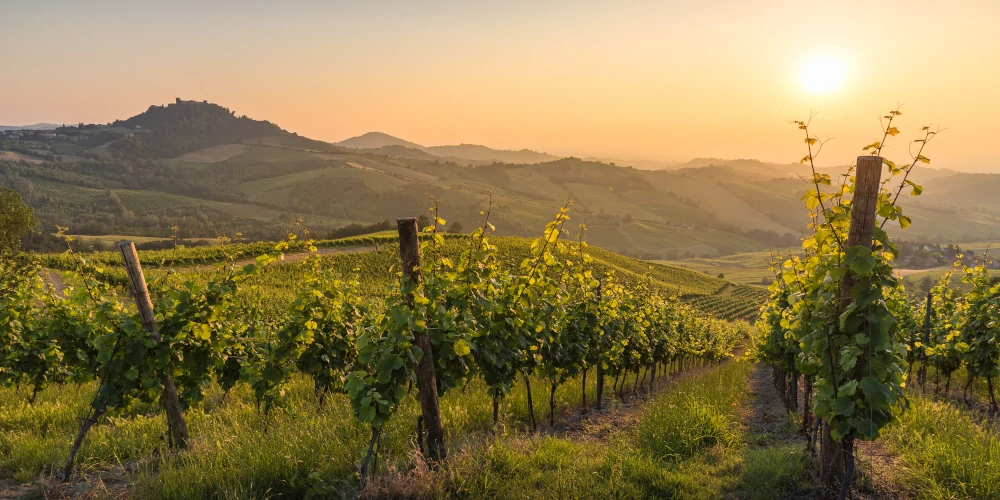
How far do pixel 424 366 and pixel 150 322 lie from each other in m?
3.56

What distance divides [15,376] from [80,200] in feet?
526

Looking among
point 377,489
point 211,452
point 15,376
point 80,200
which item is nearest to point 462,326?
point 377,489

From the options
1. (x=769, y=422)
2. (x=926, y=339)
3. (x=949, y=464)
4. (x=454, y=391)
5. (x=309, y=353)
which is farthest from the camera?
(x=926, y=339)

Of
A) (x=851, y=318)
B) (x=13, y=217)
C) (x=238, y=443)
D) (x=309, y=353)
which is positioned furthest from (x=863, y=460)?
(x=13, y=217)

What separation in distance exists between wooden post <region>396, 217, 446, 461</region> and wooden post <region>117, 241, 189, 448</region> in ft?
10.7

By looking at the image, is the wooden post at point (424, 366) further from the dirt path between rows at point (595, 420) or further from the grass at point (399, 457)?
the dirt path between rows at point (595, 420)

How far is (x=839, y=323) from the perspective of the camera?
Answer: 4598mm

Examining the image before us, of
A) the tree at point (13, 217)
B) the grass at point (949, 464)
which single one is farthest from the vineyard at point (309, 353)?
the tree at point (13, 217)

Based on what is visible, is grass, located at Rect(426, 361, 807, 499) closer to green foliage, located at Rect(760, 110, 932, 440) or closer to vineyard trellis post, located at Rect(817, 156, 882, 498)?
vineyard trellis post, located at Rect(817, 156, 882, 498)

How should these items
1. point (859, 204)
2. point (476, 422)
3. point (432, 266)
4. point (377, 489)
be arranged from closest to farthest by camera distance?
point (859, 204) < point (377, 489) < point (432, 266) < point (476, 422)

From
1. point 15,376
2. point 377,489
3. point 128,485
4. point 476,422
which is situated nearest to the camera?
point 377,489

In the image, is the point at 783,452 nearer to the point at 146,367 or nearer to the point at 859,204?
the point at 859,204

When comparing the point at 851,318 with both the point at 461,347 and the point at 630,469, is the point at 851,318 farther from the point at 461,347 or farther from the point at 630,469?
the point at 461,347

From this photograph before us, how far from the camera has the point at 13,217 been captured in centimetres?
3881
